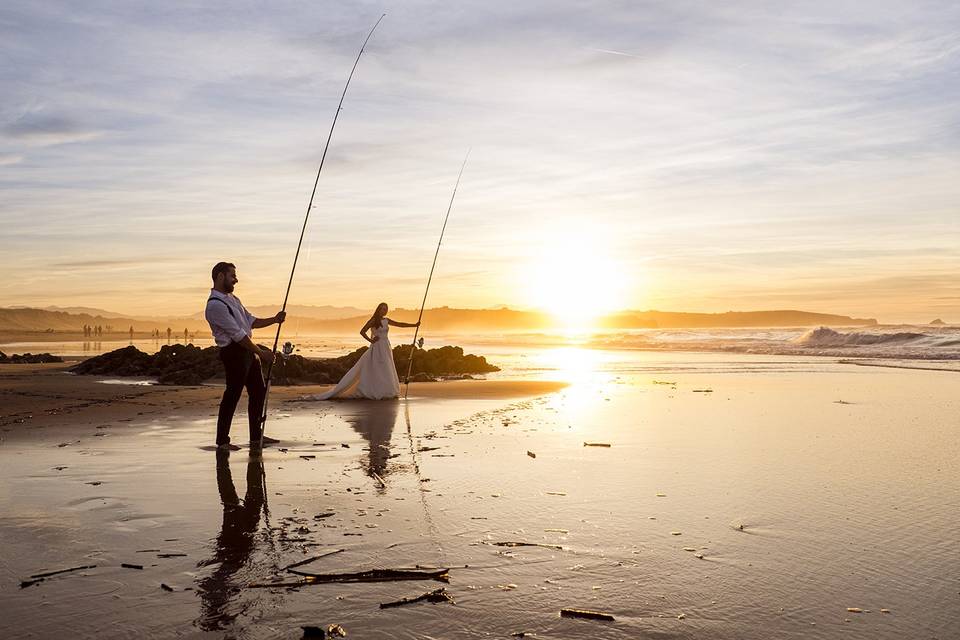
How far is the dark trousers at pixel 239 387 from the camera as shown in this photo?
8148 millimetres

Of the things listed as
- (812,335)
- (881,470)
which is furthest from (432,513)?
(812,335)

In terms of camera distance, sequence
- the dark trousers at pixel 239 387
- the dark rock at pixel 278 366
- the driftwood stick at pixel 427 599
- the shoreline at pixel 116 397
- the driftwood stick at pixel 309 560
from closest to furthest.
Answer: the driftwood stick at pixel 427 599 → the driftwood stick at pixel 309 560 → the dark trousers at pixel 239 387 → the shoreline at pixel 116 397 → the dark rock at pixel 278 366

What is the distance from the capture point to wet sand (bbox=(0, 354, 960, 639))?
3.47 meters

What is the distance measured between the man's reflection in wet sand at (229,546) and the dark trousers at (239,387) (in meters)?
1.08

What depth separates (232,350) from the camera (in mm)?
8383

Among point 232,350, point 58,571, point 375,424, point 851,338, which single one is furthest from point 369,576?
point 851,338

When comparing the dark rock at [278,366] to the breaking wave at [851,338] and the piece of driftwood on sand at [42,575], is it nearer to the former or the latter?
the piece of driftwood on sand at [42,575]

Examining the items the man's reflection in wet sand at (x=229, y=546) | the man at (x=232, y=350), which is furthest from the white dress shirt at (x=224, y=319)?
the man's reflection in wet sand at (x=229, y=546)

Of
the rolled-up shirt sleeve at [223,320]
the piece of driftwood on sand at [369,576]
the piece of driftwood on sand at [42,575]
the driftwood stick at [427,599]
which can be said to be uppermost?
the rolled-up shirt sleeve at [223,320]

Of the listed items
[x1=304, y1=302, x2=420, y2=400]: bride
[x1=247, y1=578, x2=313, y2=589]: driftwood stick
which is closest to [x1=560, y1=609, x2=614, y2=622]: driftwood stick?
[x1=247, y1=578, x2=313, y2=589]: driftwood stick

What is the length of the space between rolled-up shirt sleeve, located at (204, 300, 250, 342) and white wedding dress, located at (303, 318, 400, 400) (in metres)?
5.64

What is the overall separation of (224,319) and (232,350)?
0.39 m

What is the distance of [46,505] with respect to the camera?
552 centimetres

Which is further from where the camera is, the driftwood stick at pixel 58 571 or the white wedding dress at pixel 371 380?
the white wedding dress at pixel 371 380
